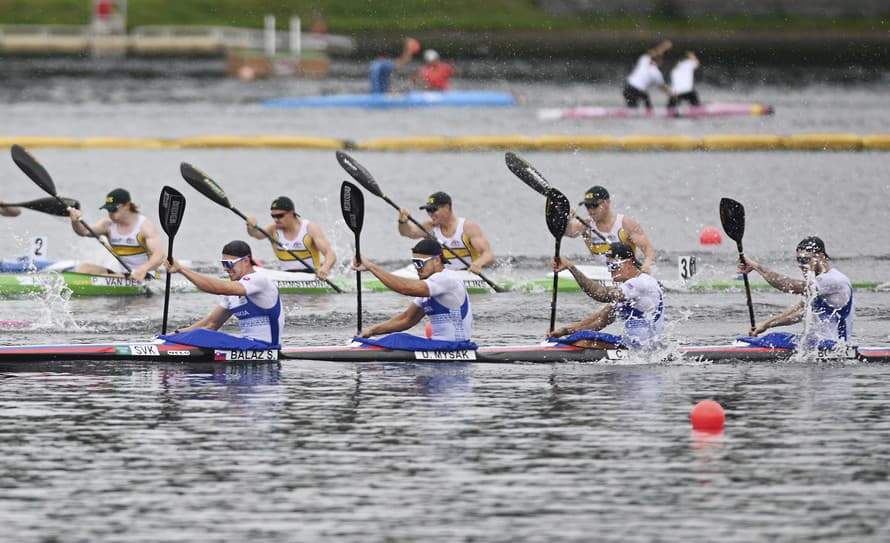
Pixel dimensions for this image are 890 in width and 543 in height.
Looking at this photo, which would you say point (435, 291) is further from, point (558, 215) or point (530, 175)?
point (530, 175)

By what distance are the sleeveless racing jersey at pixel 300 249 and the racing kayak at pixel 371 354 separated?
5.17 m

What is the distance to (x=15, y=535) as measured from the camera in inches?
480

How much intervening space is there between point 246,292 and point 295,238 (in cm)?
591

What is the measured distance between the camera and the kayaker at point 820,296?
18.3 m

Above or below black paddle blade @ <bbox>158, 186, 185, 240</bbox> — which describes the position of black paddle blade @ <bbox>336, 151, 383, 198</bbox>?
above

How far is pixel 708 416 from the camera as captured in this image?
15.4 metres

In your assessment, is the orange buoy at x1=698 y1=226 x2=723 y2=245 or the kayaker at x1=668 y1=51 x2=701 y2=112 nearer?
the orange buoy at x1=698 y1=226 x2=723 y2=245

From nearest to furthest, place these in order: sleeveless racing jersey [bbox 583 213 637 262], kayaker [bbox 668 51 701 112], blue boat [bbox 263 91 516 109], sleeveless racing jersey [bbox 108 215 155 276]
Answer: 1. sleeveless racing jersey [bbox 583 213 637 262]
2. sleeveless racing jersey [bbox 108 215 155 276]
3. kayaker [bbox 668 51 701 112]
4. blue boat [bbox 263 91 516 109]

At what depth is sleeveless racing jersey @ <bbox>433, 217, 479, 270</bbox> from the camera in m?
23.5

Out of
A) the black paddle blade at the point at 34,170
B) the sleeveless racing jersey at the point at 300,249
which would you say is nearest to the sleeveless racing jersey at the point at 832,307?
the sleeveless racing jersey at the point at 300,249

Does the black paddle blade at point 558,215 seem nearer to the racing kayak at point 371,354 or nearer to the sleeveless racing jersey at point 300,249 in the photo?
the racing kayak at point 371,354

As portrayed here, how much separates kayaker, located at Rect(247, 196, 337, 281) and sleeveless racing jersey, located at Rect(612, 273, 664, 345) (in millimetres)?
5655

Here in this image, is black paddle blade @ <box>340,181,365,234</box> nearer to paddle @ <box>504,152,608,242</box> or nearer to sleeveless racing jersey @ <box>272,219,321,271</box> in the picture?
paddle @ <box>504,152,608,242</box>

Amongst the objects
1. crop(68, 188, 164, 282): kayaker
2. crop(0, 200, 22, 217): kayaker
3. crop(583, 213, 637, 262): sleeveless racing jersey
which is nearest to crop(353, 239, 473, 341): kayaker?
crop(583, 213, 637, 262): sleeveless racing jersey
